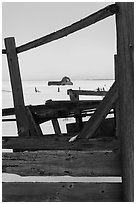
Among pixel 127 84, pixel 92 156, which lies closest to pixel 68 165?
pixel 92 156

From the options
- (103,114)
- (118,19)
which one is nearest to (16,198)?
(103,114)

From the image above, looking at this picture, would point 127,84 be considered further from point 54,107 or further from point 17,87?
point 54,107

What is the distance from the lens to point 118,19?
1379 millimetres

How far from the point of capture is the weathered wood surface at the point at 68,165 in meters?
1.61

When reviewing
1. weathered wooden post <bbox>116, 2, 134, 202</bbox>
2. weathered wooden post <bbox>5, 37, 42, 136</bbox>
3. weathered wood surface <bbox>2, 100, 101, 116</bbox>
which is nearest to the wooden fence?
weathered wooden post <bbox>116, 2, 134, 202</bbox>

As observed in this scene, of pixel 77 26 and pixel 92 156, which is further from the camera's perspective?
pixel 77 26

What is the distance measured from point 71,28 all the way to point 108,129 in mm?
2597

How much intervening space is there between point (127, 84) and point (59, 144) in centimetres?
129

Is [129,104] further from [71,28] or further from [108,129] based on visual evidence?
[108,129]

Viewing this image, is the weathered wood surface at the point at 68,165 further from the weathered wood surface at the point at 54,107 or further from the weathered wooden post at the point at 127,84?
the weathered wood surface at the point at 54,107

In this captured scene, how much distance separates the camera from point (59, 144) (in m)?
2.44

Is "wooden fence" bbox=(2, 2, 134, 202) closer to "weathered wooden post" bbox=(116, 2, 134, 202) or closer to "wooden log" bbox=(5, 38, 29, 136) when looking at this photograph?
"weathered wooden post" bbox=(116, 2, 134, 202)

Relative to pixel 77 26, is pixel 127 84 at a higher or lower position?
lower

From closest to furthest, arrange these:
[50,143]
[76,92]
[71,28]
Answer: [71,28] < [50,143] < [76,92]
